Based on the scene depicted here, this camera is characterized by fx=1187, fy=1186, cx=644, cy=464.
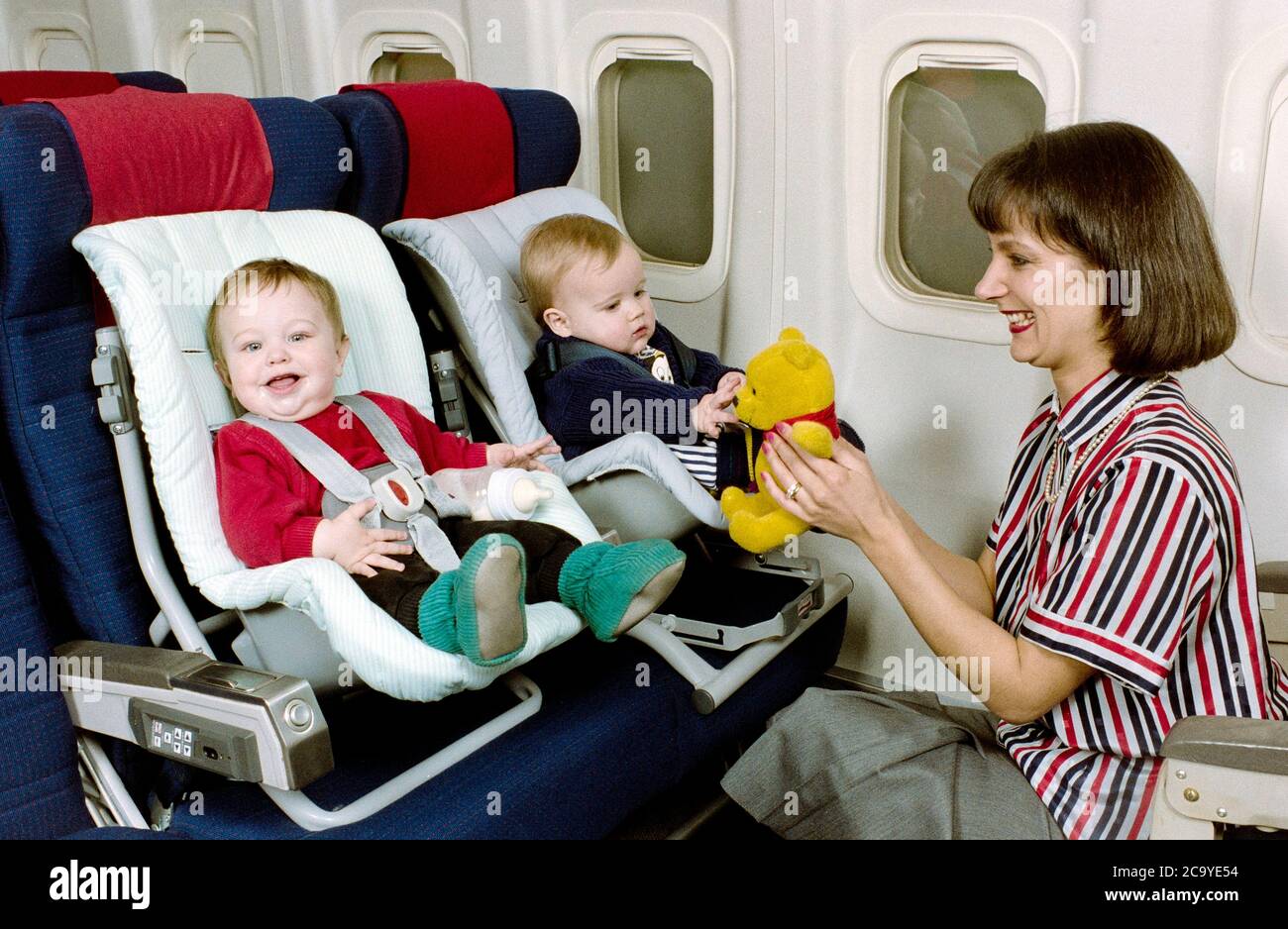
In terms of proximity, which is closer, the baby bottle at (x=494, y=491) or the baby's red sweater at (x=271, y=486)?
the baby's red sweater at (x=271, y=486)

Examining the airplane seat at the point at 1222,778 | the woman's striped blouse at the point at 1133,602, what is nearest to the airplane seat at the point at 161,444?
the woman's striped blouse at the point at 1133,602

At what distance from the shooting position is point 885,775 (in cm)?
181

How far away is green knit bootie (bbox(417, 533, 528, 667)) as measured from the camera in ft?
5.23

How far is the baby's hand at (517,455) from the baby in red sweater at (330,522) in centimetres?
20

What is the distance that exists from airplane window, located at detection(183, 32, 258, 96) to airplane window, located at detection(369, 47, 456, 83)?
0.69 meters

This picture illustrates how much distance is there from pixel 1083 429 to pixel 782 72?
1.51 metres

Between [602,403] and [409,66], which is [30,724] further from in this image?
[409,66]

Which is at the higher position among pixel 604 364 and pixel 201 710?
pixel 604 364

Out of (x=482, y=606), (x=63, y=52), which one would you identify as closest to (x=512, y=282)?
(x=482, y=606)

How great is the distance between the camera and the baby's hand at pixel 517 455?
2.24m

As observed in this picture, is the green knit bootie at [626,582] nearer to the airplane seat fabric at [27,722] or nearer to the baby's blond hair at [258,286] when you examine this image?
the baby's blond hair at [258,286]

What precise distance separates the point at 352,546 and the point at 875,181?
1.61 metres
